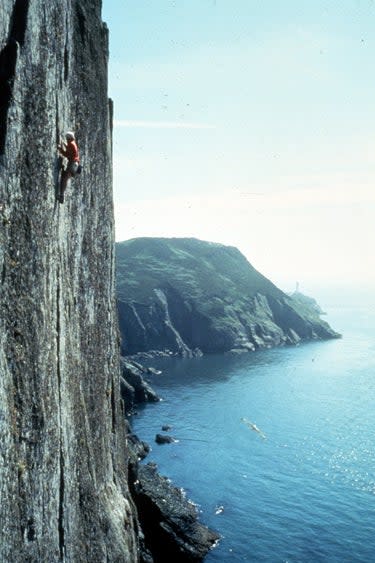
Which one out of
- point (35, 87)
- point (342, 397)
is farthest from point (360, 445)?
point (35, 87)

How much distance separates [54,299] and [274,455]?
68.8 metres

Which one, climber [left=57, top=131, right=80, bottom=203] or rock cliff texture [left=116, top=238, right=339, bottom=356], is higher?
climber [left=57, top=131, right=80, bottom=203]

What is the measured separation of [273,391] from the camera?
117m

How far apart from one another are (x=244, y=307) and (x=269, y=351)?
A: 29825 millimetres

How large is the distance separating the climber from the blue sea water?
44743 mm

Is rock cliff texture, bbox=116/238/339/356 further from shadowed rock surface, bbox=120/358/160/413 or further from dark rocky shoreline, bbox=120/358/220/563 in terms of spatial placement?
dark rocky shoreline, bbox=120/358/220/563

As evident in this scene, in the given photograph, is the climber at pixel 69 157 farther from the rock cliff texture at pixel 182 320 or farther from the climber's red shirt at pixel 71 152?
the rock cliff texture at pixel 182 320

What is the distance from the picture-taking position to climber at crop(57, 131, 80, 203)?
48.7ft

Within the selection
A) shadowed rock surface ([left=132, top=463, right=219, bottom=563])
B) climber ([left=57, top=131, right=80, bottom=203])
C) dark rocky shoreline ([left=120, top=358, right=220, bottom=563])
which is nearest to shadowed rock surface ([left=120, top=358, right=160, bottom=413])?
dark rocky shoreline ([left=120, top=358, right=220, bottom=563])

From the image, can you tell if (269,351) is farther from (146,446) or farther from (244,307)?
(146,446)

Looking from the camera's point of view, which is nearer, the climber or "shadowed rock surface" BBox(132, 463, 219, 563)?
the climber

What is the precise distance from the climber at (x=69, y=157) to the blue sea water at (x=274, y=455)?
44743 millimetres

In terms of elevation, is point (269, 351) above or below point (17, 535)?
below

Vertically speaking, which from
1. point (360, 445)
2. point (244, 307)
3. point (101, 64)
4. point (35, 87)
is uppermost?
point (101, 64)
